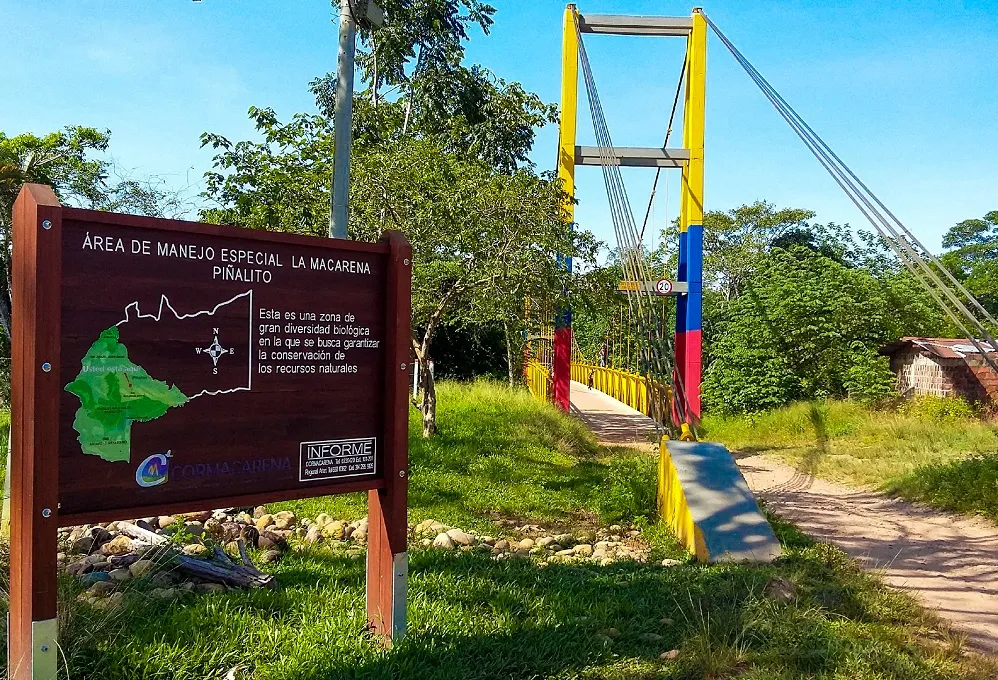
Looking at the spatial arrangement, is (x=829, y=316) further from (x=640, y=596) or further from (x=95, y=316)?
(x=95, y=316)

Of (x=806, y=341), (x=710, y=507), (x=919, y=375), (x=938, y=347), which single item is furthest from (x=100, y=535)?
(x=919, y=375)

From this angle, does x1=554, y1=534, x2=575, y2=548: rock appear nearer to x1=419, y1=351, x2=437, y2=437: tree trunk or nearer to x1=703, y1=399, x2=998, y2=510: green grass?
x1=419, y1=351, x2=437, y2=437: tree trunk

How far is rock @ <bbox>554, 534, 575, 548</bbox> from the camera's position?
6.53 m

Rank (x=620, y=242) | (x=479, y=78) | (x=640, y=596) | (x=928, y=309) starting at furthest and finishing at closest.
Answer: (x=479, y=78) < (x=928, y=309) < (x=620, y=242) < (x=640, y=596)

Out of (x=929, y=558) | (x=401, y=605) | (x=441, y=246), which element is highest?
(x=441, y=246)

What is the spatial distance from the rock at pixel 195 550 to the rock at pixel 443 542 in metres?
1.54

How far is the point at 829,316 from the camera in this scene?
596 inches

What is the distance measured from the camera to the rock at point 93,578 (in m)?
4.14

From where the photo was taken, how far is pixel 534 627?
3.99m

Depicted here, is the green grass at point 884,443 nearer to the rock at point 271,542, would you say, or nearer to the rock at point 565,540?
the rock at point 565,540

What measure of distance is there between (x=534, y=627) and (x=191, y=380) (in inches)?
79.0

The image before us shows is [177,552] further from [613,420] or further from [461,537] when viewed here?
[613,420]

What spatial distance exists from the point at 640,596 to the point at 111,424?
2975mm

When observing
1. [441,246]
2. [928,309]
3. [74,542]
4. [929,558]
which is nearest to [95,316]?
[74,542]
